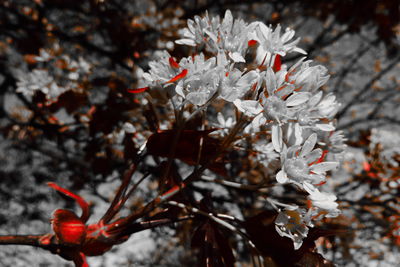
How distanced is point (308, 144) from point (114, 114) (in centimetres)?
67

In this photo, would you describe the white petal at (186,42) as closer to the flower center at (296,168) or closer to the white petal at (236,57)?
the white petal at (236,57)

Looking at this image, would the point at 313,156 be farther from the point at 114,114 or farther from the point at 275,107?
the point at 114,114

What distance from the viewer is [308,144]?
15.6 inches

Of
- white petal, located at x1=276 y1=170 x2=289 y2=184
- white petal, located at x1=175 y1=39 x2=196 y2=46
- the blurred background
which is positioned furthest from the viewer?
the blurred background

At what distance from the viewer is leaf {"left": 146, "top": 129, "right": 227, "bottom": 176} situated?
0.43 meters

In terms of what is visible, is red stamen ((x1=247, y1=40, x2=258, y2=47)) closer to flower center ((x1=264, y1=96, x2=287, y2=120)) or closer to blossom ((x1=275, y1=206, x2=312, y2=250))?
flower center ((x1=264, y1=96, x2=287, y2=120))

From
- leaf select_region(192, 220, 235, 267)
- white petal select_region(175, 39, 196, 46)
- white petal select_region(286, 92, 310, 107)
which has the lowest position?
leaf select_region(192, 220, 235, 267)

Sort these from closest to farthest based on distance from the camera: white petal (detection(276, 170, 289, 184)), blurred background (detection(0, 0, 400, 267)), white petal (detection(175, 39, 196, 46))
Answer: white petal (detection(276, 170, 289, 184)), white petal (detection(175, 39, 196, 46)), blurred background (detection(0, 0, 400, 267))

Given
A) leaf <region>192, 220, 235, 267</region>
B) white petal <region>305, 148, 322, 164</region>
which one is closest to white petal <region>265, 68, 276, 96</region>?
white petal <region>305, 148, 322, 164</region>

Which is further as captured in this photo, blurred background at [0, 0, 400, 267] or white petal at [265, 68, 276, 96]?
blurred background at [0, 0, 400, 267]

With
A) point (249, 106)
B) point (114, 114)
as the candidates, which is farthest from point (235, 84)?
point (114, 114)

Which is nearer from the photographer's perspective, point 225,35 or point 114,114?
point 225,35

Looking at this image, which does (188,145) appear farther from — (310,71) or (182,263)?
(182,263)

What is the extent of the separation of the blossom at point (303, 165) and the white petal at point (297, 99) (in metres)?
0.05
